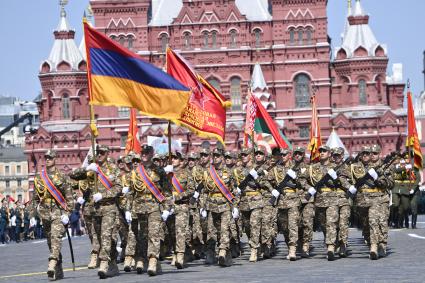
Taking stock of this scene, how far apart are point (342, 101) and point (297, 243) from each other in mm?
63702

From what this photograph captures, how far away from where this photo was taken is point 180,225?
2105 centimetres

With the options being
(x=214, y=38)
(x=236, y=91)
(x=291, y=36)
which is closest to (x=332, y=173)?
(x=236, y=91)

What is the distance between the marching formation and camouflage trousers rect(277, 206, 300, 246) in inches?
0.7

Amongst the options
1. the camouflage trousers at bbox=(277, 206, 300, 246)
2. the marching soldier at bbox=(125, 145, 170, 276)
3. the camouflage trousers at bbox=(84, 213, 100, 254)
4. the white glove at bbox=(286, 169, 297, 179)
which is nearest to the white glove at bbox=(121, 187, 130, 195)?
the marching soldier at bbox=(125, 145, 170, 276)

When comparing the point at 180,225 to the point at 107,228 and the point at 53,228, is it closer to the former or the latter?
the point at 107,228

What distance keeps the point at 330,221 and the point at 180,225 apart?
2.57m

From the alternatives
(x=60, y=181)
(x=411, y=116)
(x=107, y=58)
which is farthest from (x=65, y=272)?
(x=411, y=116)

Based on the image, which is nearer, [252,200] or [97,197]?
[97,197]

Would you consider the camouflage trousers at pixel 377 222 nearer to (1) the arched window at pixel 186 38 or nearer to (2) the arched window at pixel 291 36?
(2) the arched window at pixel 291 36

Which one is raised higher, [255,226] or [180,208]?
[180,208]

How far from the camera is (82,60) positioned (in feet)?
289

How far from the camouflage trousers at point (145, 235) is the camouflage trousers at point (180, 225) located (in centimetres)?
66

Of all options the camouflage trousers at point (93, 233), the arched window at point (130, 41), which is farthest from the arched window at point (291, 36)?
the camouflage trousers at point (93, 233)

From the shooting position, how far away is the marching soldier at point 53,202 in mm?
19703
